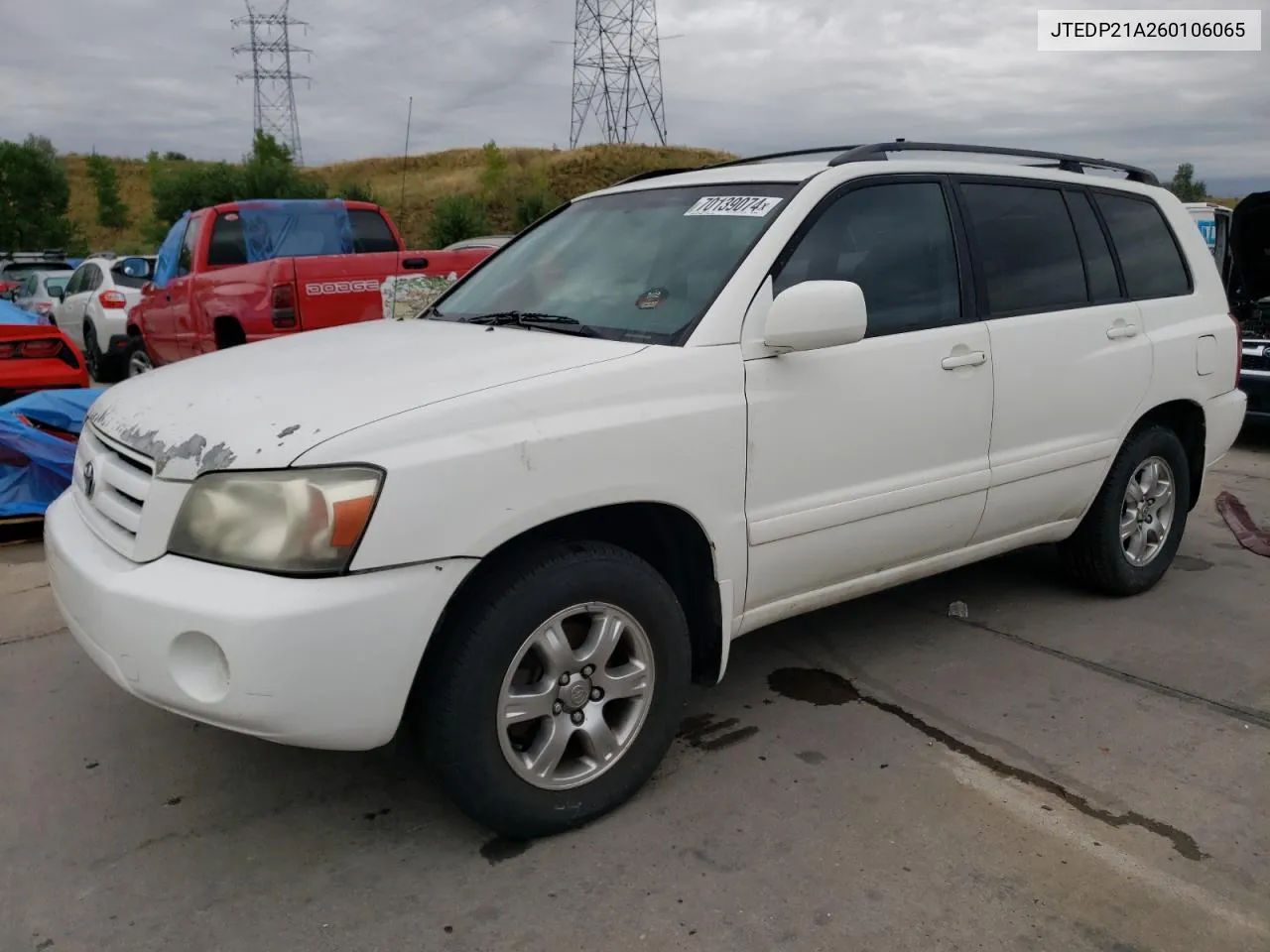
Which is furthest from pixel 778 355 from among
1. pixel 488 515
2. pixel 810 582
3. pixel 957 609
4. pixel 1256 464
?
pixel 1256 464

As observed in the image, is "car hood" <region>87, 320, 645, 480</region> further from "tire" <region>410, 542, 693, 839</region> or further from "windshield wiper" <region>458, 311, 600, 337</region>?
"tire" <region>410, 542, 693, 839</region>

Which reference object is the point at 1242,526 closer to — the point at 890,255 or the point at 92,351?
the point at 890,255

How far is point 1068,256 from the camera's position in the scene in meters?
4.05

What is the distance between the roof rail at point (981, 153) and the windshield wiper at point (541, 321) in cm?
103

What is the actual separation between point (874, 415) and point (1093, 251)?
163 cm

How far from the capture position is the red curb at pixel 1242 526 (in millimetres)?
5497

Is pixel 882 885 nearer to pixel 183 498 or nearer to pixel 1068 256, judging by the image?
pixel 183 498

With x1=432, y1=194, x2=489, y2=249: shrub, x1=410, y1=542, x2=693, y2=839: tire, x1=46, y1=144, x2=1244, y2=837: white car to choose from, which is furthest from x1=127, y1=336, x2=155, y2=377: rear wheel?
x1=432, y1=194, x2=489, y2=249: shrub

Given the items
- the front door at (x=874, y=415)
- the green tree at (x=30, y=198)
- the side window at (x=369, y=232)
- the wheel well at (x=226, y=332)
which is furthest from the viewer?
the green tree at (x=30, y=198)

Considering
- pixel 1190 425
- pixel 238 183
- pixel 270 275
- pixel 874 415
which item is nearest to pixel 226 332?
pixel 270 275

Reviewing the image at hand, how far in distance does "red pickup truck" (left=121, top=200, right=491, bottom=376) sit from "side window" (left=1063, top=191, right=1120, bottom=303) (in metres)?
3.17

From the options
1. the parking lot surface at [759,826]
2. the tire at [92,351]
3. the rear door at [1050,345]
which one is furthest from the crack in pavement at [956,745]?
the tire at [92,351]

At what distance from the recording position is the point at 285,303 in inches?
268

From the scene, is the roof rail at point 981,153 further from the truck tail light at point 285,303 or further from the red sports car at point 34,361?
the red sports car at point 34,361
